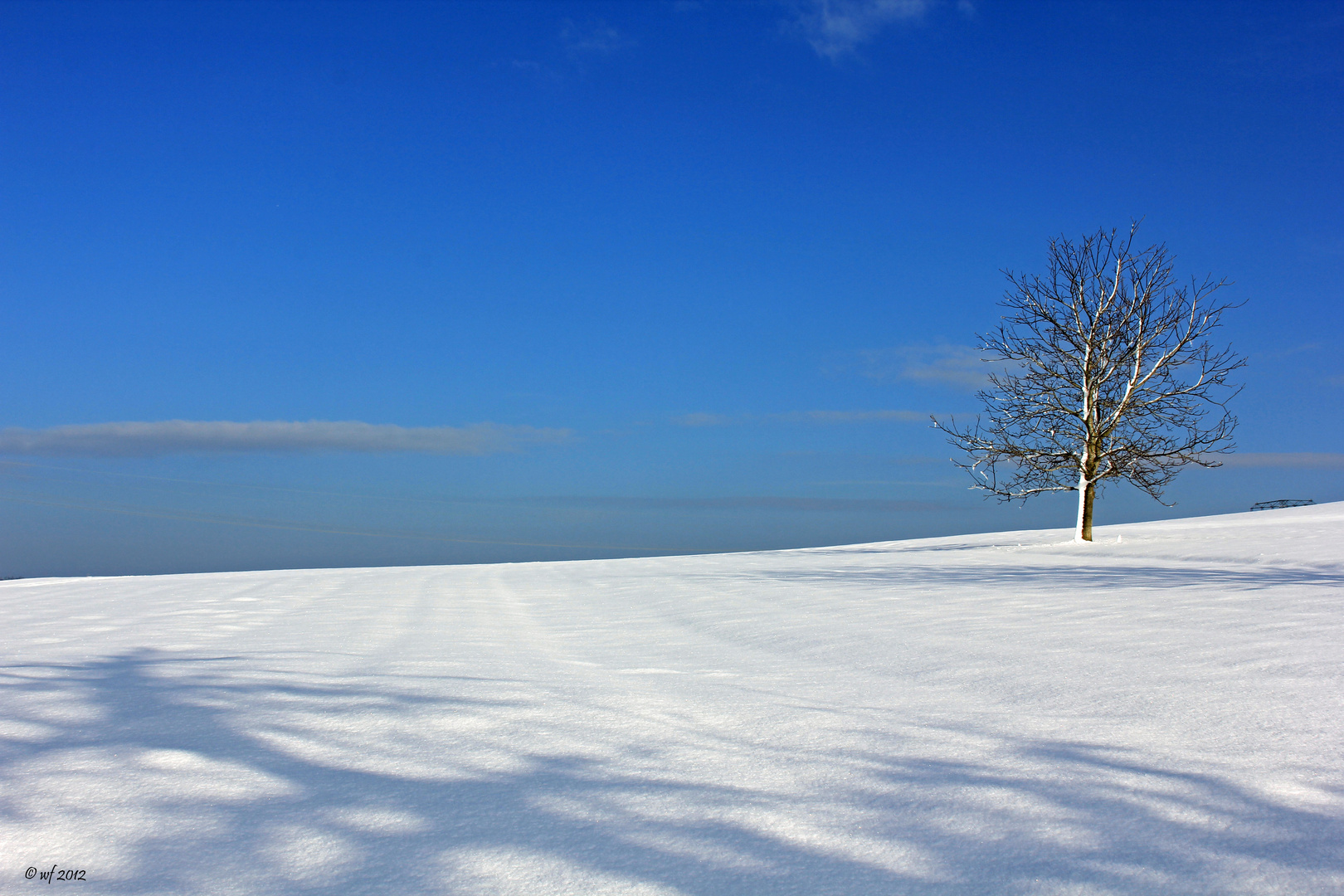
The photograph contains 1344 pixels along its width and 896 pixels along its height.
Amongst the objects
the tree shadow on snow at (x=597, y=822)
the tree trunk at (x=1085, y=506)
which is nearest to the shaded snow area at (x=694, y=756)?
the tree shadow on snow at (x=597, y=822)

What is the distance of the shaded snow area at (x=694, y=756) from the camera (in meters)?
1.30

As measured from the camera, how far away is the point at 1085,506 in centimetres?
1323

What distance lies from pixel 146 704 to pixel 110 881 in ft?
4.41

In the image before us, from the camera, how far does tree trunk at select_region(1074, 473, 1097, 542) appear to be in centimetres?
1312

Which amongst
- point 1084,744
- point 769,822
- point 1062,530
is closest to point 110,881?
point 769,822

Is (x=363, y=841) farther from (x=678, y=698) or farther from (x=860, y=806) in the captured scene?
(x=678, y=698)

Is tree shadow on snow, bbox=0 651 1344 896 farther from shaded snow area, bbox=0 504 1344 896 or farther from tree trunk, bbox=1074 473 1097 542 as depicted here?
tree trunk, bbox=1074 473 1097 542

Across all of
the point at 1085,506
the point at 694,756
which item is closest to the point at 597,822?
the point at 694,756

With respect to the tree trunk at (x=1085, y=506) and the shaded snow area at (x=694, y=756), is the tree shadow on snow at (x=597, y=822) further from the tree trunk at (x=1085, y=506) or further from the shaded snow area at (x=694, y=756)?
the tree trunk at (x=1085, y=506)

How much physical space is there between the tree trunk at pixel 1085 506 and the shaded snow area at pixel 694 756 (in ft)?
31.3

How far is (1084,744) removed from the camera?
191 centimetres

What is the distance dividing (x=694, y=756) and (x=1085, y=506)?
44.3ft

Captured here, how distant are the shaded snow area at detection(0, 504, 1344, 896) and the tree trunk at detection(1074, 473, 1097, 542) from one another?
9528 mm

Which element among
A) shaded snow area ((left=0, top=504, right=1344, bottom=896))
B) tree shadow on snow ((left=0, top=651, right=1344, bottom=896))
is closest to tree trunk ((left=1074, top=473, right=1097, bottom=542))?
shaded snow area ((left=0, top=504, right=1344, bottom=896))
